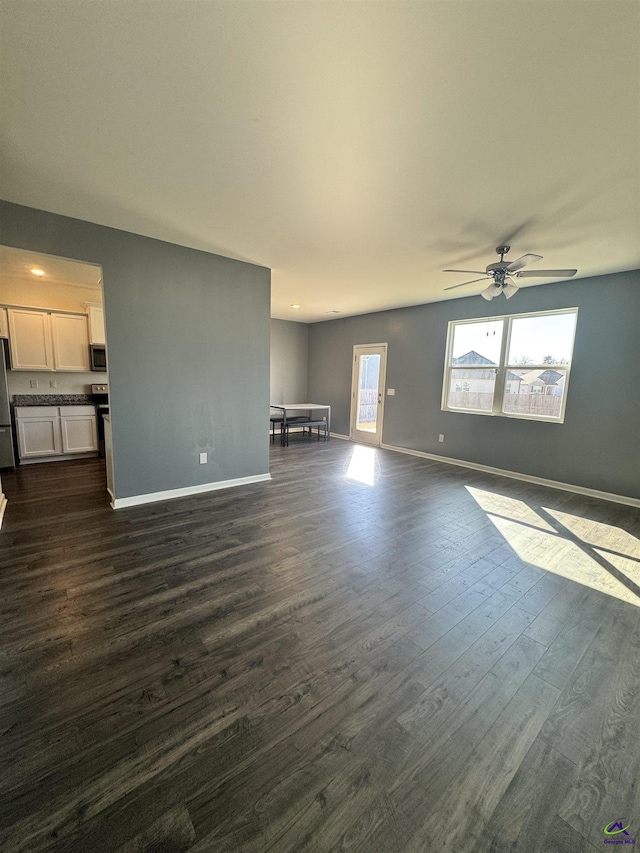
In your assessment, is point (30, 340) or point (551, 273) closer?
point (551, 273)

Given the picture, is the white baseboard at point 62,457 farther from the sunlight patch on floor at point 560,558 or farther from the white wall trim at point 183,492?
the sunlight patch on floor at point 560,558

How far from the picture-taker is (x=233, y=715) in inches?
55.9

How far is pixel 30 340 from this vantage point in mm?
4992

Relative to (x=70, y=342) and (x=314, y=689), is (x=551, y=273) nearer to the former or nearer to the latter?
(x=314, y=689)

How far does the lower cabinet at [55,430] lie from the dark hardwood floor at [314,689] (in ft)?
8.06

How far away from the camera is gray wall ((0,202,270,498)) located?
319cm

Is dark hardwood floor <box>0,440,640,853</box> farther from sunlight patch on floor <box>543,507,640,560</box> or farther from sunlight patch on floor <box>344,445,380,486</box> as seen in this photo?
Answer: sunlight patch on floor <box>344,445,380,486</box>

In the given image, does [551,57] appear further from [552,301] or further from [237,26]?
[552,301]

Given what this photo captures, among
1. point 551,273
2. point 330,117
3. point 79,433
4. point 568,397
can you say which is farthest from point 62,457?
point 568,397

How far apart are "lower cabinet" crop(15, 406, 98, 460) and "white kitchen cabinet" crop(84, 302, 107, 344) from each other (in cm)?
110

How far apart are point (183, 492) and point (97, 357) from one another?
125 inches

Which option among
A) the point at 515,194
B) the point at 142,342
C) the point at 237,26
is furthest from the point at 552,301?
the point at 142,342

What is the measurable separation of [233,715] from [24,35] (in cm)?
299

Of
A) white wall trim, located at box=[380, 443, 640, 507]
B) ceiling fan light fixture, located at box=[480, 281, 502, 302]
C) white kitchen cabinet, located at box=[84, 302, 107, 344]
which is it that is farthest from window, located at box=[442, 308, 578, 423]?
white kitchen cabinet, located at box=[84, 302, 107, 344]
